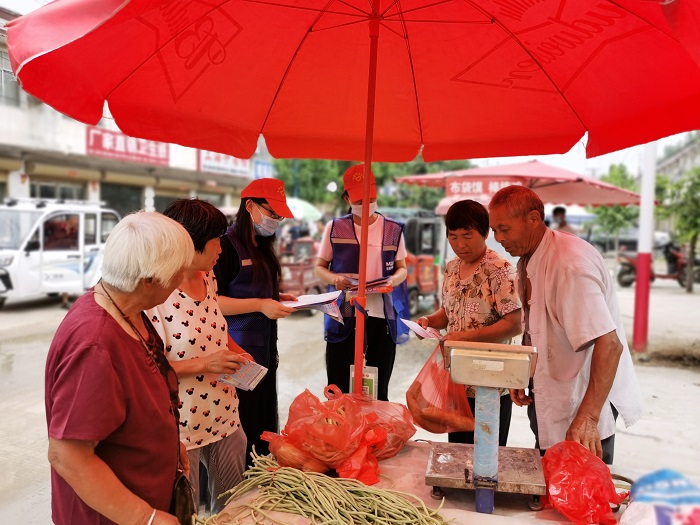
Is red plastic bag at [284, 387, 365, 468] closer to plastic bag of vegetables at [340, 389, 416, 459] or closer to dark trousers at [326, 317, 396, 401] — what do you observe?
plastic bag of vegetables at [340, 389, 416, 459]

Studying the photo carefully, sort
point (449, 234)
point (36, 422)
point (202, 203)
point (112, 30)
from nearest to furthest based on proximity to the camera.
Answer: point (112, 30) → point (202, 203) → point (449, 234) → point (36, 422)

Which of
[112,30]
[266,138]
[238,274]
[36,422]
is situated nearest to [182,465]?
[238,274]

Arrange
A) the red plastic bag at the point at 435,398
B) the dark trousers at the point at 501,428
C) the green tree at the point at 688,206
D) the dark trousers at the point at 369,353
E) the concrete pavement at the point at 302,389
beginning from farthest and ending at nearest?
the green tree at the point at 688,206
the concrete pavement at the point at 302,389
the dark trousers at the point at 369,353
the dark trousers at the point at 501,428
the red plastic bag at the point at 435,398

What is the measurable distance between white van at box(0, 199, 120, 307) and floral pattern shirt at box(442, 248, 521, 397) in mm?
7713

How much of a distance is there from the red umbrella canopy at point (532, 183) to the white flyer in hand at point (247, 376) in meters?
6.32

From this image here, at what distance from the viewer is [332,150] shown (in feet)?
10.6

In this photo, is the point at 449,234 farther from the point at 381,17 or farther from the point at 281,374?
the point at 281,374

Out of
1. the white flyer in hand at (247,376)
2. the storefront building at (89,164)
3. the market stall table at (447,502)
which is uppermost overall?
the storefront building at (89,164)

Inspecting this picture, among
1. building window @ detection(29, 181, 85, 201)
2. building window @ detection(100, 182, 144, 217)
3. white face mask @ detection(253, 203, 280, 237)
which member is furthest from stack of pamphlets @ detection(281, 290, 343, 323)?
building window @ detection(100, 182, 144, 217)

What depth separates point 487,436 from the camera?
63.6 inches

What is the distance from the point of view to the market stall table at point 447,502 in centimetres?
156

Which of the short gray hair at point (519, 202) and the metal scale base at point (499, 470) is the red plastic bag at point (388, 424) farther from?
the short gray hair at point (519, 202)

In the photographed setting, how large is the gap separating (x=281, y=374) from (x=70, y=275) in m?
5.46

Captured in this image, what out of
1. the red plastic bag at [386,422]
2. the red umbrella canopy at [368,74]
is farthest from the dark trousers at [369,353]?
the red plastic bag at [386,422]
